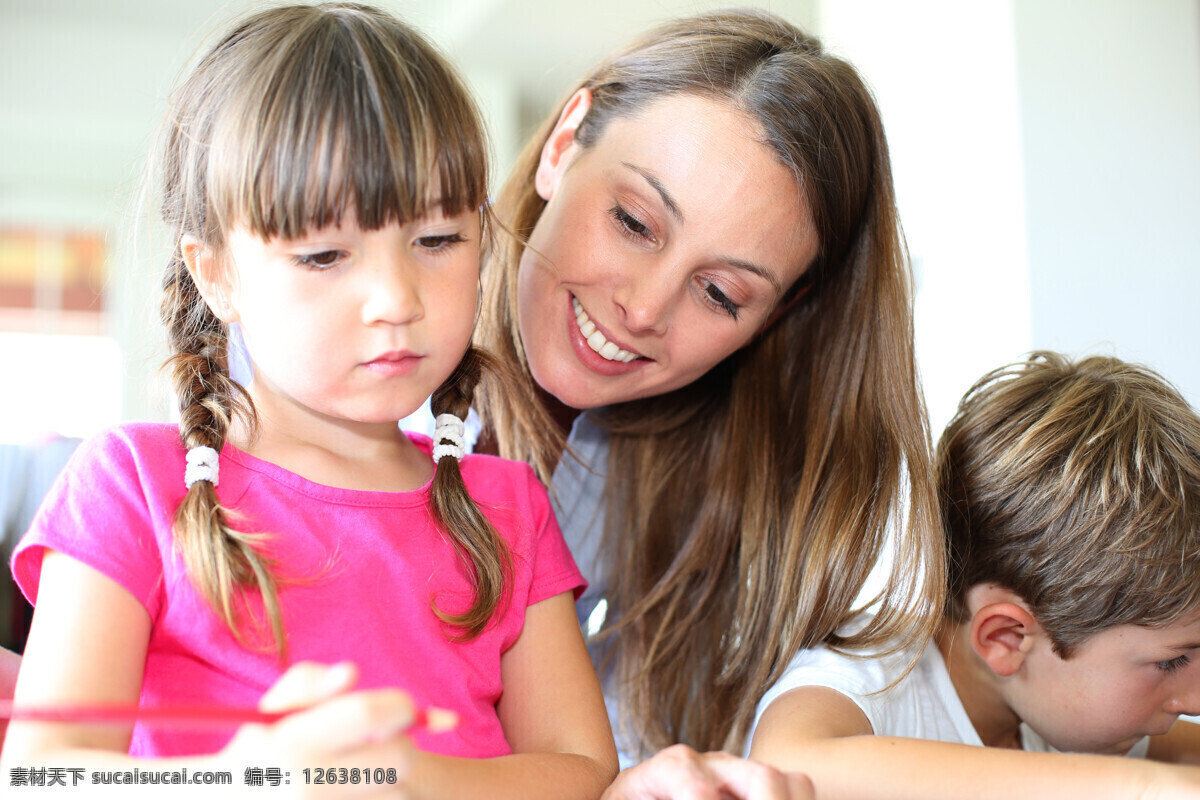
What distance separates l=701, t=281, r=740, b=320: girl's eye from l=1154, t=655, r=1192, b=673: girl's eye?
45 centimetres

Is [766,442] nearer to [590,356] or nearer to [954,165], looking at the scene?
[590,356]

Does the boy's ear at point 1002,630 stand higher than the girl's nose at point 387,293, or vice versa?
the girl's nose at point 387,293

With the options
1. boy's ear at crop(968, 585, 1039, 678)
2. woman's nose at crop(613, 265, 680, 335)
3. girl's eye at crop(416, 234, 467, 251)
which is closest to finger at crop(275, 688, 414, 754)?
girl's eye at crop(416, 234, 467, 251)

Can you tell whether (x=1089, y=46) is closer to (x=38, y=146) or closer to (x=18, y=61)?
(x=18, y=61)

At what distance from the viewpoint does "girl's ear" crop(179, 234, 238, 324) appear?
2.06 ft

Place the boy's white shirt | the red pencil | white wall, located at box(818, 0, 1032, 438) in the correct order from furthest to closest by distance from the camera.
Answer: white wall, located at box(818, 0, 1032, 438) → the boy's white shirt → the red pencil

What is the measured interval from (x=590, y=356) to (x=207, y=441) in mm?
397

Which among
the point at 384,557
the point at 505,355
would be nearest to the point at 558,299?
the point at 505,355

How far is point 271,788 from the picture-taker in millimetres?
444

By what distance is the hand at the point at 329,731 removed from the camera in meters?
0.43

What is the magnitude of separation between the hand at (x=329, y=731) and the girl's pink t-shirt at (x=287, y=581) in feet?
0.49

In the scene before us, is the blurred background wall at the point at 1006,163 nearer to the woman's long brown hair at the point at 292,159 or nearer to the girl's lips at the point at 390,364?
the woman's long brown hair at the point at 292,159

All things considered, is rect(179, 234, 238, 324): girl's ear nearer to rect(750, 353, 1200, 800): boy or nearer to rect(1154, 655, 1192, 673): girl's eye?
rect(750, 353, 1200, 800): boy

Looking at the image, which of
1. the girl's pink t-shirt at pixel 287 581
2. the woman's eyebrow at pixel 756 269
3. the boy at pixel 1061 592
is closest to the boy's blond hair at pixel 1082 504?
the boy at pixel 1061 592
